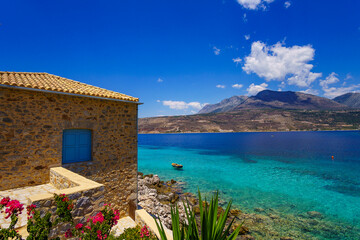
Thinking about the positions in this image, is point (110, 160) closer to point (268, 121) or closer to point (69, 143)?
point (69, 143)

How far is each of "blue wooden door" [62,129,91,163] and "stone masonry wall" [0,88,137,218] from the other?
9.2 inches

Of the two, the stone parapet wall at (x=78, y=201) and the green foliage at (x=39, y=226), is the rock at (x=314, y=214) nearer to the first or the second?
the stone parapet wall at (x=78, y=201)

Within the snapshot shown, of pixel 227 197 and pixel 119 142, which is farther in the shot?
pixel 227 197

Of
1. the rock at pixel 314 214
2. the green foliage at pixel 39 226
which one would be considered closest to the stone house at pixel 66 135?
the green foliage at pixel 39 226

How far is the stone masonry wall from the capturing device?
570 cm

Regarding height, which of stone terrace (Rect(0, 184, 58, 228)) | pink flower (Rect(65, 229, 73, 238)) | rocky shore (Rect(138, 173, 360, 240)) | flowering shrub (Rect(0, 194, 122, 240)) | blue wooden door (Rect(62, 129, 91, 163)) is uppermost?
blue wooden door (Rect(62, 129, 91, 163))

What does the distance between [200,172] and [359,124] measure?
13103 cm

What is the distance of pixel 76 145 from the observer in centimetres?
706

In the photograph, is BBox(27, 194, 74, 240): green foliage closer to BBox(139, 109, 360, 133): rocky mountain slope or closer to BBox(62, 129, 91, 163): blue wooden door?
BBox(62, 129, 91, 163): blue wooden door

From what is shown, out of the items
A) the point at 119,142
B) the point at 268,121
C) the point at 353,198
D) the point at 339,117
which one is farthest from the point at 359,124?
the point at 119,142

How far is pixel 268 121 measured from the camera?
406 feet

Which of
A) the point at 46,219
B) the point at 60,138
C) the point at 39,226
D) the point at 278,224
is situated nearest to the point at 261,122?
the point at 278,224

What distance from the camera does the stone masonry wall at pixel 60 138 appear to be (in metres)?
5.70

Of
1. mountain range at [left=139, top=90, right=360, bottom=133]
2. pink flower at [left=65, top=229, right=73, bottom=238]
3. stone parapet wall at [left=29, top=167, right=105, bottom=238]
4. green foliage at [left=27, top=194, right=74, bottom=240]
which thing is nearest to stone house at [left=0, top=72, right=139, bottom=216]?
stone parapet wall at [left=29, top=167, right=105, bottom=238]
